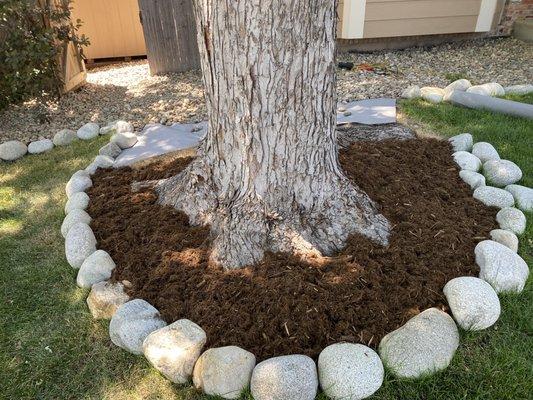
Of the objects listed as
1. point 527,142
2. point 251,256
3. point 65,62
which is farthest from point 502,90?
point 65,62

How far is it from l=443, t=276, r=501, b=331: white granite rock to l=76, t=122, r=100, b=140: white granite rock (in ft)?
12.2

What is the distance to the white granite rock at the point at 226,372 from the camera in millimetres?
1702

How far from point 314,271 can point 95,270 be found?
3.99 feet

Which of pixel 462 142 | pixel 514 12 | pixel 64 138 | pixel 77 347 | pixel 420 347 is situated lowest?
pixel 77 347

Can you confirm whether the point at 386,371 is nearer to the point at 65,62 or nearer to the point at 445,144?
the point at 445,144

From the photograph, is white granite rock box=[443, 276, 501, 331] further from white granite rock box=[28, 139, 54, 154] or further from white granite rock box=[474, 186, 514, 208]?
white granite rock box=[28, 139, 54, 154]

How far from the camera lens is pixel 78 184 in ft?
10.3

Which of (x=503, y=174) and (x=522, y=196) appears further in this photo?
(x=503, y=174)

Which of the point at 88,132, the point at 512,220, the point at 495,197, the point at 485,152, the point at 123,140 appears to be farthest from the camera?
the point at 88,132

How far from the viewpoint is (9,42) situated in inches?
180

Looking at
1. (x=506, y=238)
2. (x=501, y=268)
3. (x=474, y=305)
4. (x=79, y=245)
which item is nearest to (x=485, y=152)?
(x=506, y=238)

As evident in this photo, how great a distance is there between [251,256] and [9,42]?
163 inches

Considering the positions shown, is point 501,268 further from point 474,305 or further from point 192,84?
point 192,84

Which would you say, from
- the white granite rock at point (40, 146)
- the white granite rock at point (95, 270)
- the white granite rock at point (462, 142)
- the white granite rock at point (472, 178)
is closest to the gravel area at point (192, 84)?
the white granite rock at point (40, 146)
